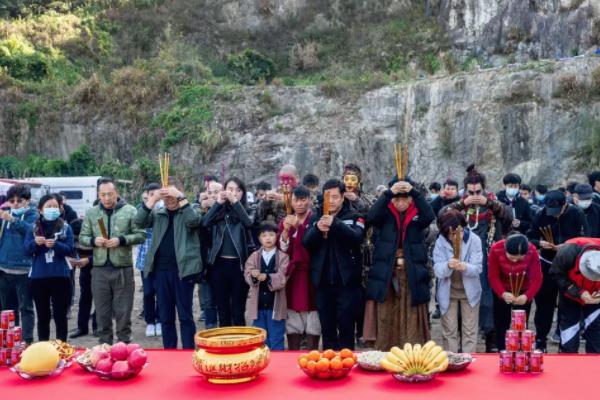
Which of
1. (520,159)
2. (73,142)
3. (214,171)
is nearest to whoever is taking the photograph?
(520,159)

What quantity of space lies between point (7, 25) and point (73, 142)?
339 inches

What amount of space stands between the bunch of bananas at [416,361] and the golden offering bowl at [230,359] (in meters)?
0.58

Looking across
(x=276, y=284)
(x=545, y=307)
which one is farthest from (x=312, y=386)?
(x=545, y=307)

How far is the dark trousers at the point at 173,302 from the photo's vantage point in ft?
19.9

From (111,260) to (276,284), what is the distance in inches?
64.1

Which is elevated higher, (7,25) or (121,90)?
(7,25)

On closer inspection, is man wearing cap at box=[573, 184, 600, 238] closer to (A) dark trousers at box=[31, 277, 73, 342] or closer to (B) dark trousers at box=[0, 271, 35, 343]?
(A) dark trousers at box=[31, 277, 73, 342]

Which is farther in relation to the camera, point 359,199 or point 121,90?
point 121,90

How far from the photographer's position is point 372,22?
2909 cm

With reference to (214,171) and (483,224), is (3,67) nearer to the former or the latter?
(214,171)

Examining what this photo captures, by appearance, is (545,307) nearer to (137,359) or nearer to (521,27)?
(137,359)

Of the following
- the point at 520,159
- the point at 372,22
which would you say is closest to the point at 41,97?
the point at 372,22

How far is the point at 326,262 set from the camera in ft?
18.2

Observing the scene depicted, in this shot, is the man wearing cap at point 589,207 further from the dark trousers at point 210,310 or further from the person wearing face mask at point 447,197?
the dark trousers at point 210,310
